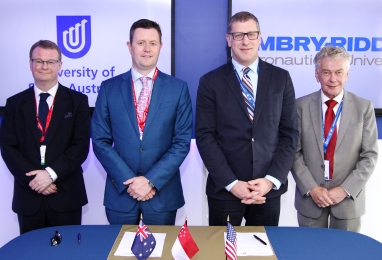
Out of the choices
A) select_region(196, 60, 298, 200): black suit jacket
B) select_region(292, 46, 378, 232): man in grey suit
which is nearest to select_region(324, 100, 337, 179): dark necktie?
select_region(292, 46, 378, 232): man in grey suit

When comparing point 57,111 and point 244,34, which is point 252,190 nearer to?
point 244,34

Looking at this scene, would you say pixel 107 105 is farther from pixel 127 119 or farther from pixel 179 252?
pixel 179 252

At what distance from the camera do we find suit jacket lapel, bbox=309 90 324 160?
2.47 metres

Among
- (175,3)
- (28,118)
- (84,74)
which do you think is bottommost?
(28,118)

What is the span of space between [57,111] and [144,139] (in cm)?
62

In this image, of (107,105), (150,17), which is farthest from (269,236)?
(150,17)

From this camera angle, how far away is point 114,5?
3.31 meters

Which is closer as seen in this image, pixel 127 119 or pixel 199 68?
pixel 127 119

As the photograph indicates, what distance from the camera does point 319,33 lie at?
3334mm

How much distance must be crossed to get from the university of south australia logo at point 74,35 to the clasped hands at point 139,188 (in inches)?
60.1

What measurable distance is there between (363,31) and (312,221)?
1734 millimetres

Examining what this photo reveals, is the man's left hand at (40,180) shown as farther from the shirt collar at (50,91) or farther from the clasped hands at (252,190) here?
the clasped hands at (252,190)

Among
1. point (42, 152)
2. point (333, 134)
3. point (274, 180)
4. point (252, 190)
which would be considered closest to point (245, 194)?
point (252, 190)

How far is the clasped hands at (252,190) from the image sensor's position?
7.44ft
